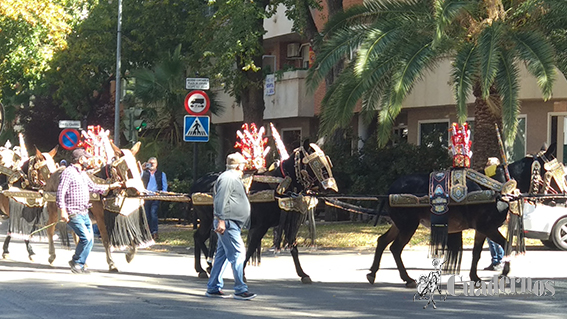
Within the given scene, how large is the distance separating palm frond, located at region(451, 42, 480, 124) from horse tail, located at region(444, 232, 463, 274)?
155 inches

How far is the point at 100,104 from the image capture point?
41062mm

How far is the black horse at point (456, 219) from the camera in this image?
12000mm

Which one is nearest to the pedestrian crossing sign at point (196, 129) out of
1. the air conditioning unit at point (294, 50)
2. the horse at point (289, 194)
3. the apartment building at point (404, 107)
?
the apartment building at point (404, 107)

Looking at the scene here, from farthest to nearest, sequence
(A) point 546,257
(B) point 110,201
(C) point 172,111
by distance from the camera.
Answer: (C) point 172,111 → (A) point 546,257 → (B) point 110,201

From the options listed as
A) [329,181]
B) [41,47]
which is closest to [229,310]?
[329,181]

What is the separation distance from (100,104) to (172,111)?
9.40 meters

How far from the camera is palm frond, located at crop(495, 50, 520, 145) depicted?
15953 mm

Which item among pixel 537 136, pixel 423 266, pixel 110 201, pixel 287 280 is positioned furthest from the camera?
pixel 537 136

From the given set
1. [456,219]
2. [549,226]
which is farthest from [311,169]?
[549,226]

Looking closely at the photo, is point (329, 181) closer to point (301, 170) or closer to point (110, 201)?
point (301, 170)

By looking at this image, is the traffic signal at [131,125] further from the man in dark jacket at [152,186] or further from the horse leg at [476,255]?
the horse leg at [476,255]

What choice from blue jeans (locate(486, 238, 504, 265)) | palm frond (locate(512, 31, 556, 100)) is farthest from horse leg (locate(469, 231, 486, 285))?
palm frond (locate(512, 31, 556, 100))

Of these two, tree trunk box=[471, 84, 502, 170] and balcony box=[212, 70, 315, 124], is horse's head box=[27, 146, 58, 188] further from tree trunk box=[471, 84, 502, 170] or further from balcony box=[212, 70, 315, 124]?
balcony box=[212, 70, 315, 124]

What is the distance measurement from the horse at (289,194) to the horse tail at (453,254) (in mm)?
1719
